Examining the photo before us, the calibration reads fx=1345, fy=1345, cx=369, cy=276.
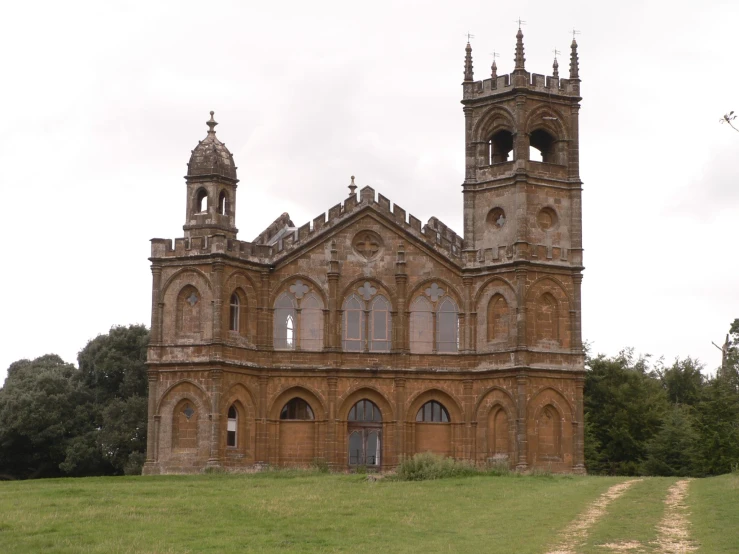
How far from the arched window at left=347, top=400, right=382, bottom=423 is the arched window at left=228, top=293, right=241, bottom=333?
6.10m

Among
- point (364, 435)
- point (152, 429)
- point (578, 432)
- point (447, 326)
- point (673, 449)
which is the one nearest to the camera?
point (152, 429)

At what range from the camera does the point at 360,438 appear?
57.5m

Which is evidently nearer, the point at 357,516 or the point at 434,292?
the point at 357,516

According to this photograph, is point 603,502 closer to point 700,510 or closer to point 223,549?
point 700,510

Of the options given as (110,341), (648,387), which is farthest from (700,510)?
Result: (110,341)

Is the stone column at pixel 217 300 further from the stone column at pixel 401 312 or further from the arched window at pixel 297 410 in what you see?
the stone column at pixel 401 312

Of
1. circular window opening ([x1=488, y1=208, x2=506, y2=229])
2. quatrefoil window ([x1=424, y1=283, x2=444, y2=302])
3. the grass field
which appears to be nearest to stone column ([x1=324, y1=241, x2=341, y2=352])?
quatrefoil window ([x1=424, y1=283, x2=444, y2=302])

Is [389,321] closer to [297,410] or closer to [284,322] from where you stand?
[284,322]

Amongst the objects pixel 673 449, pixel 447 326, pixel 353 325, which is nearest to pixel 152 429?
pixel 353 325

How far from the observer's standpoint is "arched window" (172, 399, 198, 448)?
55.0 m

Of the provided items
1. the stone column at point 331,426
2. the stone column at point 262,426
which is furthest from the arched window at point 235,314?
the stone column at point 331,426

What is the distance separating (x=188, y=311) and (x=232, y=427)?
519cm

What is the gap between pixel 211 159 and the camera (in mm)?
58906

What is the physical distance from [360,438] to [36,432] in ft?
73.0
